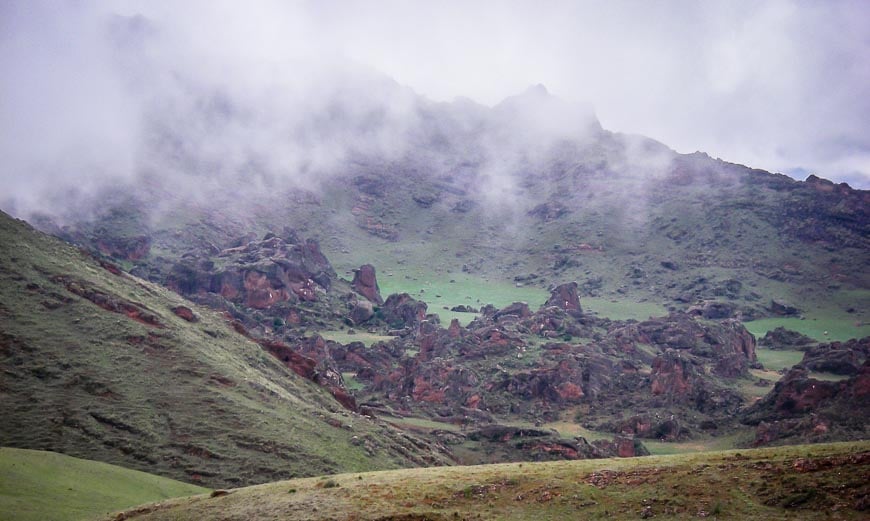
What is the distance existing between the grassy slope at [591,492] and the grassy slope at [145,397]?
19506 mm

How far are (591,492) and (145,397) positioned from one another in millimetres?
46387

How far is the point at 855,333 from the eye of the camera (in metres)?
172

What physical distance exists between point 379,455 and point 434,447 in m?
14.2

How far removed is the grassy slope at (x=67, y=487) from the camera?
1681 inches

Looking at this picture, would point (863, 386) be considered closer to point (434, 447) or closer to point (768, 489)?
point (434, 447)

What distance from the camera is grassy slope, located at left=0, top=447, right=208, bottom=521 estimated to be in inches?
1681

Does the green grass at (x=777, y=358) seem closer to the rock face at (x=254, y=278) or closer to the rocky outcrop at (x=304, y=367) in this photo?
the rocky outcrop at (x=304, y=367)

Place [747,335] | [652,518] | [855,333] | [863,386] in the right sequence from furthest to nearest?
[855,333] → [747,335] → [863,386] → [652,518]

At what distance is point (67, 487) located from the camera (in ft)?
159

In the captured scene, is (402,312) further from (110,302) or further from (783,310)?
(783,310)

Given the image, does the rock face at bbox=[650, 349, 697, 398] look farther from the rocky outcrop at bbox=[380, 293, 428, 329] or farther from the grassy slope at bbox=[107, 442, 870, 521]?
the grassy slope at bbox=[107, 442, 870, 521]

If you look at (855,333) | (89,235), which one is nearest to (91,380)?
(89,235)

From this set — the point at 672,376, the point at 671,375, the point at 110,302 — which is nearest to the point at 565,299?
the point at 671,375

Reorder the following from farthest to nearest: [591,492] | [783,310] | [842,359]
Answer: [783,310]
[842,359]
[591,492]
